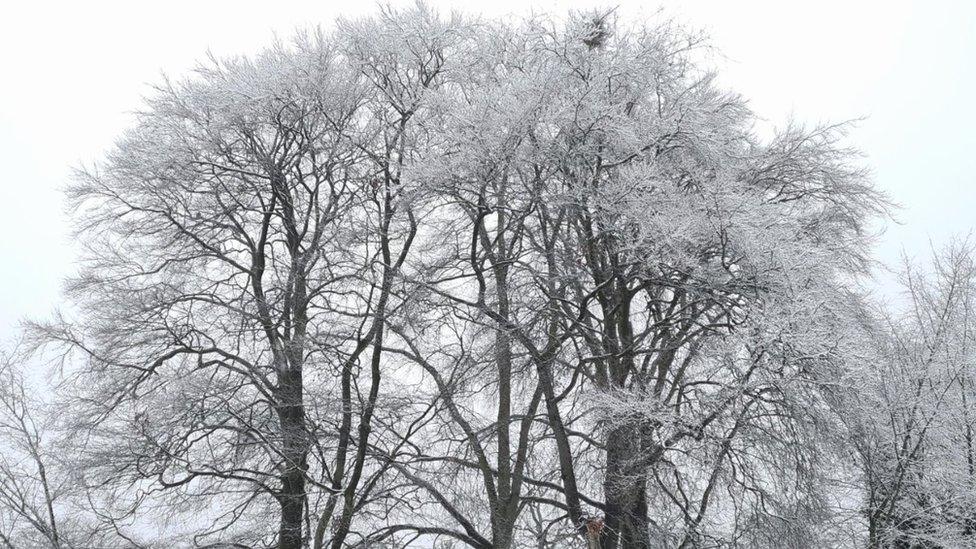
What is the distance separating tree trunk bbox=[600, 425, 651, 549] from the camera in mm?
11000

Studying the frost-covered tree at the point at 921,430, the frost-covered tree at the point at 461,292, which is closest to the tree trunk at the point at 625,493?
the frost-covered tree at the point at 461,292

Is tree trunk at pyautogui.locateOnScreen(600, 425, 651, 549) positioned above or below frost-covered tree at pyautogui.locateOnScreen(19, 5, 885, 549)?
below

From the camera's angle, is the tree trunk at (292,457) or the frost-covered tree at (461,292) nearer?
the frost-covered tree at (461,292)

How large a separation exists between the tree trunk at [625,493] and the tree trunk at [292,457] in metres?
4.14

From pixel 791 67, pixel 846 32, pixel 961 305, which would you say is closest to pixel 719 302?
pixel 961 305

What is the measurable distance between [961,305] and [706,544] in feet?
17.8

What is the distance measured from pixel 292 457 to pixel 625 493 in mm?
4735

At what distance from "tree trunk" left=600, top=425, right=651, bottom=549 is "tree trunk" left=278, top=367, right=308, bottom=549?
4141 millimetres

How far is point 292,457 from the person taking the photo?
42.2ft

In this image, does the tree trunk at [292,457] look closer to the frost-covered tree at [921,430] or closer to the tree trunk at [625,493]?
the tree trunk at [625,493]

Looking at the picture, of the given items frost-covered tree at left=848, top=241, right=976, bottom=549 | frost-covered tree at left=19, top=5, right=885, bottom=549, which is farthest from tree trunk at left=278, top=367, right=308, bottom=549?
frost-covered tree at left=848, top=241, right=976, bottom=549

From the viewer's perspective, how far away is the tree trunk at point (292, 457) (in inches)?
495

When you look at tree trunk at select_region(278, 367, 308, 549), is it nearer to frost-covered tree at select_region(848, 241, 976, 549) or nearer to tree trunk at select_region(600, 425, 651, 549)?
tree trunk at select_region(600, 425, 651, 549)

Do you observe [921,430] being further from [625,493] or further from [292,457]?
[292,457]
